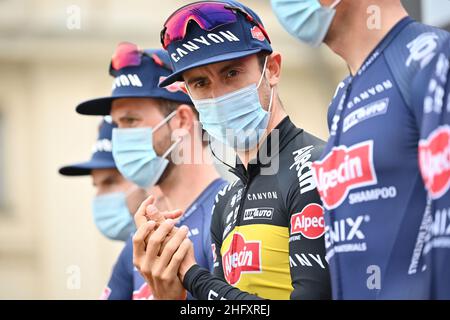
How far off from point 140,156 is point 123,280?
0.79 meters

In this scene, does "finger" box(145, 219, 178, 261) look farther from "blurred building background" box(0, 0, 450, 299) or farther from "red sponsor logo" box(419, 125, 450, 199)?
"blurred building background" box(0, 0, 450, 299)

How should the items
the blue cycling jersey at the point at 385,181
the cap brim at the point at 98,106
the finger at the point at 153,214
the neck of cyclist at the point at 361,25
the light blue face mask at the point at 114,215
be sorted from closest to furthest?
the blue cycling jersey at the point at 385,181 → the neck of cyclist at the point at 361,25 → the finger at the point at 153,214 → the cap brim at the point at 98,106 → the light blue face mask at the point at 114,215

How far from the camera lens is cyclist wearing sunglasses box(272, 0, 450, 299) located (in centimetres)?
230

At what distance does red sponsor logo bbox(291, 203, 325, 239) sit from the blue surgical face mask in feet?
1.55

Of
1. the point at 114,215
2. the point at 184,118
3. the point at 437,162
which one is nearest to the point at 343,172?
the point at 437,162

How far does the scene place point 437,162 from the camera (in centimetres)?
227

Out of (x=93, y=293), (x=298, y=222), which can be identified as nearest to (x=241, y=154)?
(x=298, y=222)

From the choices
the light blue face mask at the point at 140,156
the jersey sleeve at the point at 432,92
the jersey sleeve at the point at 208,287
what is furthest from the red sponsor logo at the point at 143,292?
the jersey sleeve at the point at 432,92

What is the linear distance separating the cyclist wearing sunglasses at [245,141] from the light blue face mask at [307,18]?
0.52 m

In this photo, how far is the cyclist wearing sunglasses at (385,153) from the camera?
7.55 ft

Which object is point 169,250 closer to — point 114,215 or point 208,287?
point 208,287

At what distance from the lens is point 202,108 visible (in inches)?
132

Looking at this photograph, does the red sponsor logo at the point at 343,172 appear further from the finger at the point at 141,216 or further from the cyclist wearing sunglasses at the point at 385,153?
the finger at the point at 141,216

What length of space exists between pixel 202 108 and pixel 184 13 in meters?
0.38
